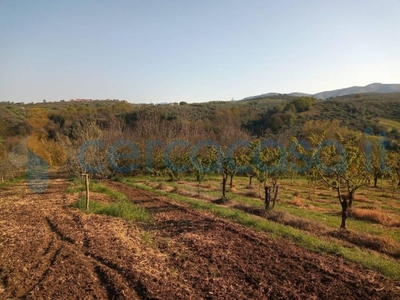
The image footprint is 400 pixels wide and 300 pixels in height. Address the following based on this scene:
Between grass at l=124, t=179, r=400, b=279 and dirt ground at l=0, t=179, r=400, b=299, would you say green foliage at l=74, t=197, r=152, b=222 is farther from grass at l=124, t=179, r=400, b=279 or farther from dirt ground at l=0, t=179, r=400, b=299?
grass at l=124, t=179, r=400, b=279

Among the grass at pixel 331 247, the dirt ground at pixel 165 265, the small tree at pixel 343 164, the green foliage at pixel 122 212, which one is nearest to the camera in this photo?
the dirt ground at pixel 165 265

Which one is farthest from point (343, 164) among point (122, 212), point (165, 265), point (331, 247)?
point (122, 212)

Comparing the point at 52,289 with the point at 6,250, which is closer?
the point at 52,289

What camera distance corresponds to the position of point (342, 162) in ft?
52.0

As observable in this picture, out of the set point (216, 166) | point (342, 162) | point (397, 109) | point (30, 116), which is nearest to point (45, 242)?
point (342, 162)

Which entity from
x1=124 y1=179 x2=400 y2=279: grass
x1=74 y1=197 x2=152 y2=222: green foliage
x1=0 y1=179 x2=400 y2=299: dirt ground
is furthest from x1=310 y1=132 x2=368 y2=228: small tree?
x1=74 y1=197 x2=152 y2=222: green foliage

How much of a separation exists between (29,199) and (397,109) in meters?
99.2

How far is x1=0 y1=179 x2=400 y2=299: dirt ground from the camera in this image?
7.39 metres

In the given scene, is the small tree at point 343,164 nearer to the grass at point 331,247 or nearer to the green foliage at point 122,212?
the grass at point 331,247

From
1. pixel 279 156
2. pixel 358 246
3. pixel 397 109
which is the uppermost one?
pixel 397 109

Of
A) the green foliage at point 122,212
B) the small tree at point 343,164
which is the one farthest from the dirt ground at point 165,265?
the small tree at point 343,164

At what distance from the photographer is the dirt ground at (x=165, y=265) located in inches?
291

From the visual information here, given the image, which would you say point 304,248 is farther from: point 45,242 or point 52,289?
point 45,242

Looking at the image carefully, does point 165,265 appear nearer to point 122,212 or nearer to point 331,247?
point 331,247
